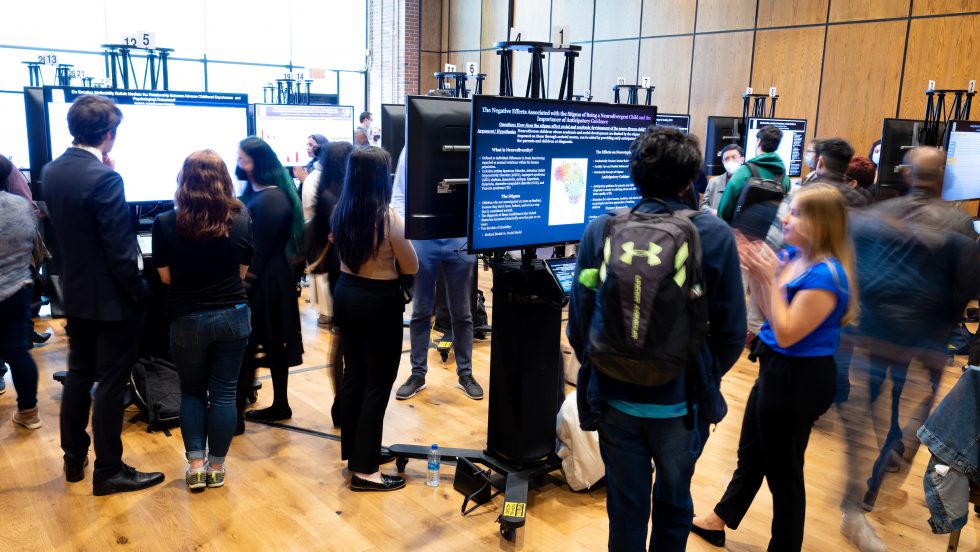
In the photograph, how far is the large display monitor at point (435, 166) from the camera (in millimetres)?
2650

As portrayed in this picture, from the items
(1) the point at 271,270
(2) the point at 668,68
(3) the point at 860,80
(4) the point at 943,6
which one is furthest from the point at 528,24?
(1) the point at 271,270

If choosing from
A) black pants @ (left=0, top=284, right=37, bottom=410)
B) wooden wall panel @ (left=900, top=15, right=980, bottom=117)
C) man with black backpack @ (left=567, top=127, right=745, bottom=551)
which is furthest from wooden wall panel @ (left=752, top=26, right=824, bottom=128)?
black pants @ (left=0, top=284, right=37, bottom=410)

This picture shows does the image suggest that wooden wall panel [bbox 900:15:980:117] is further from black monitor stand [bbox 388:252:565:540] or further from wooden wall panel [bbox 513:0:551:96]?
black monitor stand [bbox 388:252:565:540]

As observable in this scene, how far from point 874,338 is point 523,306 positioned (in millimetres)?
1423

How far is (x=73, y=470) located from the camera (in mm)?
3090

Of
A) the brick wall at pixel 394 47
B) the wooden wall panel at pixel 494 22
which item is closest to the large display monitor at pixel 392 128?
the wooden wall panel at pixel 494 22

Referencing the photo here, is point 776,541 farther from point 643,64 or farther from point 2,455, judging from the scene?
point 643,64

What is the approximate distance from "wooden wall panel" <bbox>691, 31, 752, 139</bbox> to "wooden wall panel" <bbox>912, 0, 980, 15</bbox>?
6.00 ft

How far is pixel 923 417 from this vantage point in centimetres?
310

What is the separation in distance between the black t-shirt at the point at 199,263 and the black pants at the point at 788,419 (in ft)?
6.62

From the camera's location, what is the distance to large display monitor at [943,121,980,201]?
5469 mm

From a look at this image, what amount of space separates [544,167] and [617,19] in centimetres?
793

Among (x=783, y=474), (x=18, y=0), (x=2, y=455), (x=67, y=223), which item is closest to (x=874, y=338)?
(x=783, y=474)

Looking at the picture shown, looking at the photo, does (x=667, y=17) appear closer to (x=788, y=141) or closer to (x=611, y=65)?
(x=611, y=65)
